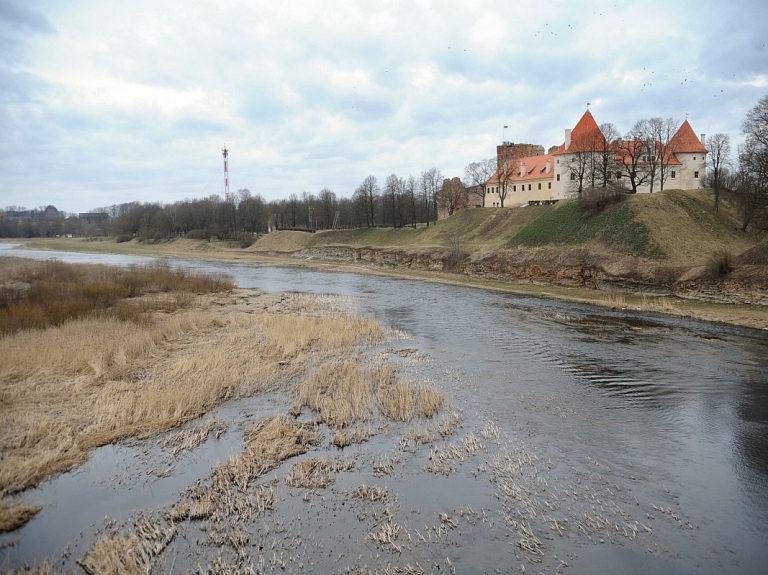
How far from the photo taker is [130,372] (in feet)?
43.9

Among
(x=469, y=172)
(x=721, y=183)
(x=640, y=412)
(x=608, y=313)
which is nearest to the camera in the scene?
(x=640, y=412)

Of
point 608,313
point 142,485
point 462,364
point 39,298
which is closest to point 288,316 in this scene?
point 462,364

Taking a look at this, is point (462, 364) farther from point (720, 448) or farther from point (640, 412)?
point (720, 448)

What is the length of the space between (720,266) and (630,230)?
11.5 m

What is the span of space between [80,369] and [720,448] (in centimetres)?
1553

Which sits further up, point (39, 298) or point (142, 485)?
point (39, 298)

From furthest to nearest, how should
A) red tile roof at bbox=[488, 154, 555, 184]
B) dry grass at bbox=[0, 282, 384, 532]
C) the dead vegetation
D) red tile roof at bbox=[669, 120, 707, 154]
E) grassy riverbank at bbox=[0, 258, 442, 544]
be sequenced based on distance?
red tile roof at bbox=[488, 154, 555, 184], red tile roof at bbox=[669, 120, 707, 154], the dead vegetation, grassy riverbank at bbox=[0, 258, 442, 544], dry grass at bbox=[0, 282, 384, 532]

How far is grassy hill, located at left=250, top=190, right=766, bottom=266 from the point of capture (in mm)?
35875

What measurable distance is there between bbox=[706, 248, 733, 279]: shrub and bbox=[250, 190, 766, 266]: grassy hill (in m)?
2.73

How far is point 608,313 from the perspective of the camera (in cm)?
2650

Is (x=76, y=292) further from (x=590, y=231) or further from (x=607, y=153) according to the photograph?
(x=607, y=153)

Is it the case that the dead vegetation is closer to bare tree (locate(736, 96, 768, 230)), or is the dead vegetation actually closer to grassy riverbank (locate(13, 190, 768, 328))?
grassy riverbank (locate(13, 190, 768, 328))

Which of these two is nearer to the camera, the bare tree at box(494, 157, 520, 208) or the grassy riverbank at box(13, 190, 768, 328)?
the grassy riverbank at box(13, 190, 768, 328)

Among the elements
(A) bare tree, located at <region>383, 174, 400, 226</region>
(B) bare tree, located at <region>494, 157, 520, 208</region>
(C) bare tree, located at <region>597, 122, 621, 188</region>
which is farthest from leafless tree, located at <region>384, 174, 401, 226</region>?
(C) bare tree, located at <region>597, 122, 621, 188</region>
